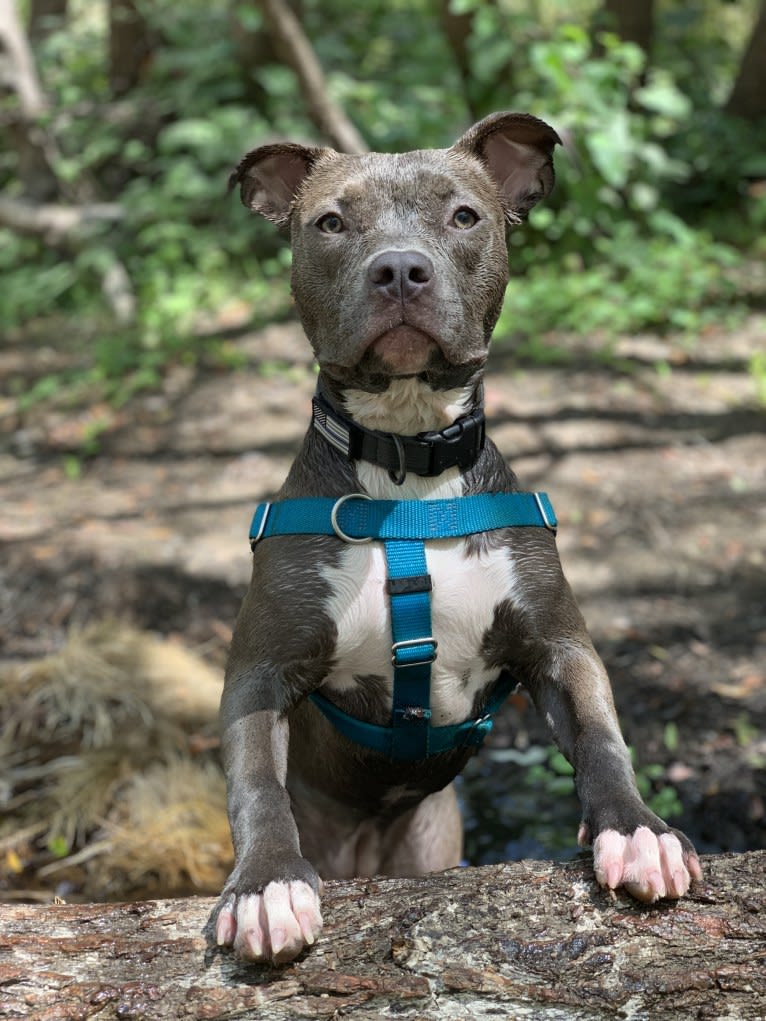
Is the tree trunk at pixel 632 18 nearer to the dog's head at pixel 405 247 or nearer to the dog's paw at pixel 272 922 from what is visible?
the dog's head at pixel 405 247

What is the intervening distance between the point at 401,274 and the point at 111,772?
2625 millimetres

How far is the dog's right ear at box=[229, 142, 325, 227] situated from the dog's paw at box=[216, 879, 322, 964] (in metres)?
1.66

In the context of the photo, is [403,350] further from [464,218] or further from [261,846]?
[261,846]

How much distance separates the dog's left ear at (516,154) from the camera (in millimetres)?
2656

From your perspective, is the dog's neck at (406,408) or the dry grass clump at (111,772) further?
the dry grass clump at (111,772)

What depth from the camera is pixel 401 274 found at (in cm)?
226

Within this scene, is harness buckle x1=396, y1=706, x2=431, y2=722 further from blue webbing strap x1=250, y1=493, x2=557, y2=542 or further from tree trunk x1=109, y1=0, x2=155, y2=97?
tree trunk x1=109, y1=0, x2=155, y2=97

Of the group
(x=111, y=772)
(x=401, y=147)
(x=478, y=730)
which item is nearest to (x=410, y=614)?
(x=478, y=730)

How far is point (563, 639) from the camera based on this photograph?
2.46 m

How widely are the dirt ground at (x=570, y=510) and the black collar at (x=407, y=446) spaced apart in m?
1.84

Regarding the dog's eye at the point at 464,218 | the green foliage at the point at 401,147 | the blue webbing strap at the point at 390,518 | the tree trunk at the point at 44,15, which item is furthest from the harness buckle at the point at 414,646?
the tree trunk at the point at 44,15

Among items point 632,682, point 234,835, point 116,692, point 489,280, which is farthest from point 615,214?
point 234,835

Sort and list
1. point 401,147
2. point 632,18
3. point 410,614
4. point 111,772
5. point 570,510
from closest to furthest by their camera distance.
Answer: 1. point 410,614
2. point 111,772
3. point 570,510
4. point 401,147
5. point 632,18

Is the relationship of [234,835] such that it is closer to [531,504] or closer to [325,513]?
[325,513]
